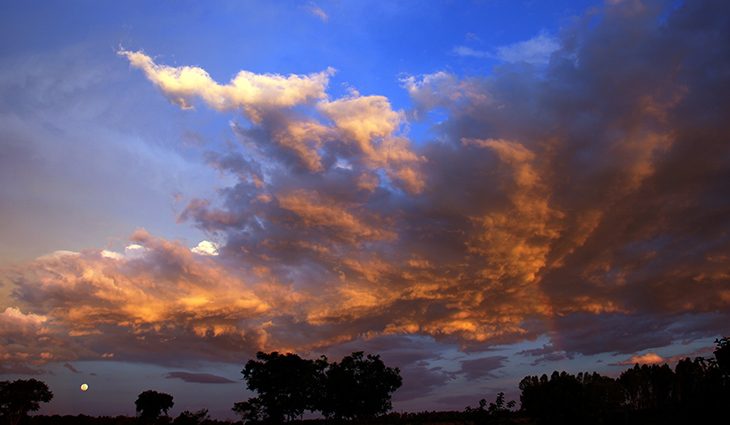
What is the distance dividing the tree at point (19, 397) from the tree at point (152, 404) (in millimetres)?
20088

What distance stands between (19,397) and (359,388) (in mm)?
74816

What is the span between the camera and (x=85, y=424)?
112 meters

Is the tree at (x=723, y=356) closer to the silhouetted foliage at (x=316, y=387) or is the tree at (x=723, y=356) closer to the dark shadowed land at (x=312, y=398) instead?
the dark shadowed land at (x=312, y=398)

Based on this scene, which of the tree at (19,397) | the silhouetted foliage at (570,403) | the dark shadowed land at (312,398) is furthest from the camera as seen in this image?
the tree at (19,397)

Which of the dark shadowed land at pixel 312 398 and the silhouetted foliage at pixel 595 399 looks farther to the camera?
the dark shadowed land at pixel 312 398

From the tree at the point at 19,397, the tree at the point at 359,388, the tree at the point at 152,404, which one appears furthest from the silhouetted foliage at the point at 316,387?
the tree at the point at 19,397

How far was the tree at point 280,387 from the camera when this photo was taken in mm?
100062

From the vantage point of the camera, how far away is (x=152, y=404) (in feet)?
391

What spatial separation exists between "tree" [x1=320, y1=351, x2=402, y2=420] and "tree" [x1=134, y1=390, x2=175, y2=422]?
4274 cm

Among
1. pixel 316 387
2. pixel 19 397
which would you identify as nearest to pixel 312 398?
pixel 316 387

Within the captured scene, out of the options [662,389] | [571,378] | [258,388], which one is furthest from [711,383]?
[662,389]

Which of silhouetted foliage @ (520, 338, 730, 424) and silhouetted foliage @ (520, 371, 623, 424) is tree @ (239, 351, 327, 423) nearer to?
silhouetted foliage @ (520, 338, 730, 424)

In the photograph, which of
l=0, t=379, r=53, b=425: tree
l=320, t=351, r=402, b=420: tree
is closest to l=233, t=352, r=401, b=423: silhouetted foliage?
l=320, t=351, r=402, b=420: tree

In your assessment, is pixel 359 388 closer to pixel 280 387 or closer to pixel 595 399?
pixel 280 387
